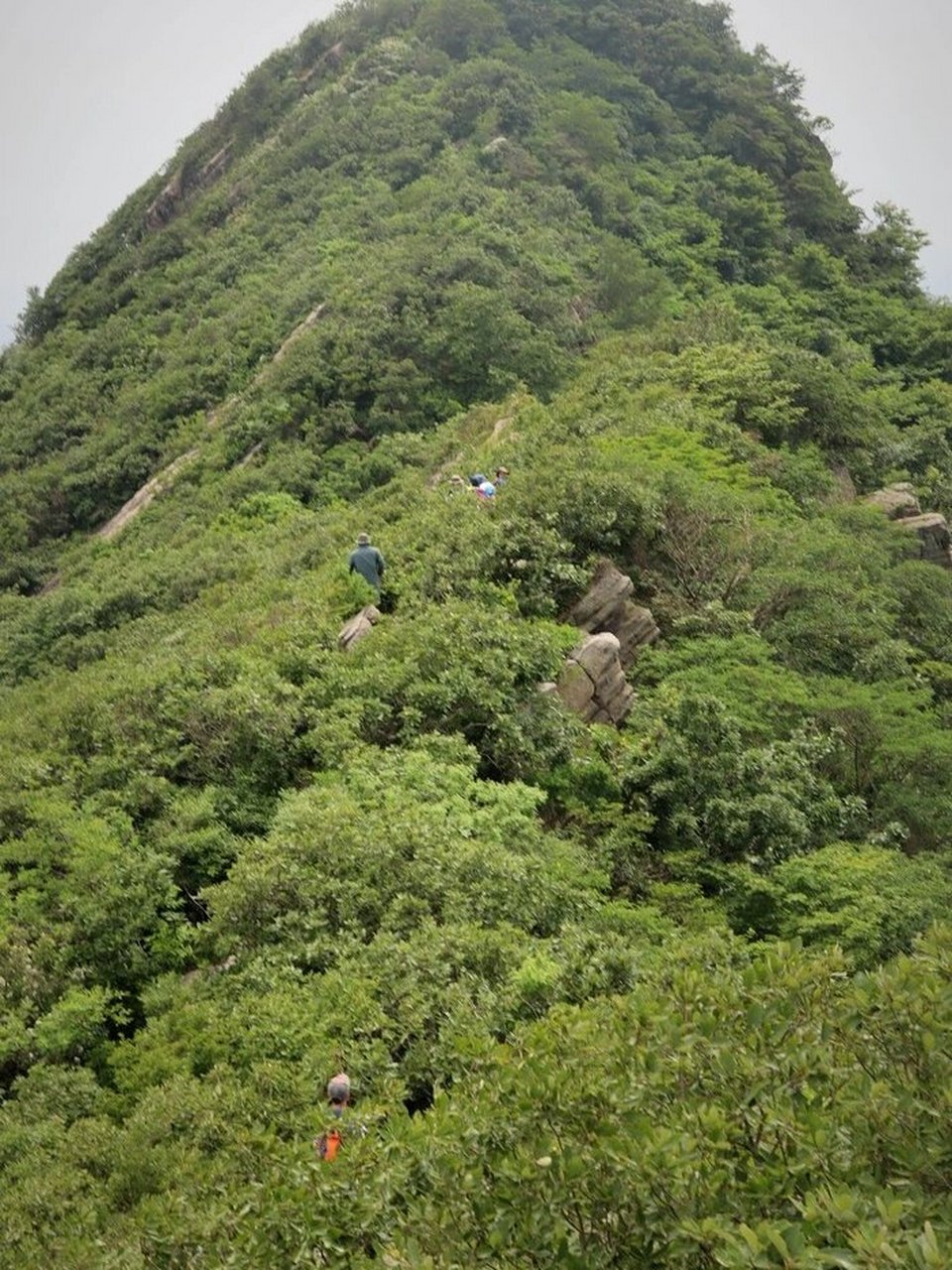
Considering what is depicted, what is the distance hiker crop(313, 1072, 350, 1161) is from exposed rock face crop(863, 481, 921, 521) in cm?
1901

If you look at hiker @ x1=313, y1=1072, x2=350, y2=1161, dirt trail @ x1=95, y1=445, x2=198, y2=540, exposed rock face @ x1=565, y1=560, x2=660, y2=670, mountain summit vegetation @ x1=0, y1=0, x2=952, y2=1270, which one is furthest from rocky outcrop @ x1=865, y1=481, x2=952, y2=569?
dirt trail @ x1=95, y1=445, x2=198, y2=540

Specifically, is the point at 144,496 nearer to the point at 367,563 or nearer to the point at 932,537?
the point at 367,563

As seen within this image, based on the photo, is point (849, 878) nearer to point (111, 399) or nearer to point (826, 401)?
point (826, 401)

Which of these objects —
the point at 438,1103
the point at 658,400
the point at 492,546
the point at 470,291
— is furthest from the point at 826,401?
the point at 438,1103

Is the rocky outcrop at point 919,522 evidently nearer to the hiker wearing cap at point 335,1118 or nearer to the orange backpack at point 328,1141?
the hiker wearing cap at point 335,1118

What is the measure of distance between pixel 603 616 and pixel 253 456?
1830 centimetres

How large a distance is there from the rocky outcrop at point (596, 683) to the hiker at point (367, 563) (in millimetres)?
3124

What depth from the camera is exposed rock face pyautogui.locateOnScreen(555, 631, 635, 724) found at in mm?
15047

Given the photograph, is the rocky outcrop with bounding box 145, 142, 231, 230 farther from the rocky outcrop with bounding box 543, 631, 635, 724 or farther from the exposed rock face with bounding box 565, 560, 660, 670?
the rocky outcrop with bounding box 543, 631, 635, 724

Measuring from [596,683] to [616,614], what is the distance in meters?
1.83

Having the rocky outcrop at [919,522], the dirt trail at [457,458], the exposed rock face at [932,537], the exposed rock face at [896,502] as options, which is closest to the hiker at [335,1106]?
the dirt trail at [457,458]

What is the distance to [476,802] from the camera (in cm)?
1232

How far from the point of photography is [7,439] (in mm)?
42062

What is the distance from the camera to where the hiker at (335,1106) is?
753 centimetres
